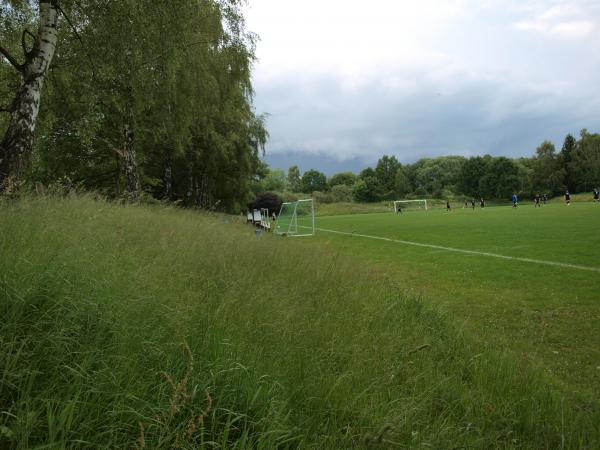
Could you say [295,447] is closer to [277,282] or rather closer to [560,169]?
[277,282]

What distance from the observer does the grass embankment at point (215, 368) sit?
6.04 ft

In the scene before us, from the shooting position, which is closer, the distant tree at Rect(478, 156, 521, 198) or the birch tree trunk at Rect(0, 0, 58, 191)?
the birch tree trunk at Rect(0, 0, 58, 191)

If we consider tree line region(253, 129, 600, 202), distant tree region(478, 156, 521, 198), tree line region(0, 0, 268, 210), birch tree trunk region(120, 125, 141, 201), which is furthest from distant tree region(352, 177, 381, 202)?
birch tree trunk region(120, 125, 141, 201)

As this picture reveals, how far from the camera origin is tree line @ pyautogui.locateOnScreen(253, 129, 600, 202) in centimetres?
9738

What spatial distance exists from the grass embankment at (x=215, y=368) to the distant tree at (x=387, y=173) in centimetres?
14487

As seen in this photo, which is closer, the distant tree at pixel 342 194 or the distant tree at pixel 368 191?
the distant tree at pixel 342 194

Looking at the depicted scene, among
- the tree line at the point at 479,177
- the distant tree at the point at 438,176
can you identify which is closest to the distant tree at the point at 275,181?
the tree line at the point at 479,177

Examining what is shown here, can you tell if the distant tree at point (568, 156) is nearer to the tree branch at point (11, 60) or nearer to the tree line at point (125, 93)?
the tree line at point (125, 93)

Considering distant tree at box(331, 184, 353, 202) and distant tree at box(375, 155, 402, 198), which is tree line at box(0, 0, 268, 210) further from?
distant tree at box(375, 155, 402, 198)

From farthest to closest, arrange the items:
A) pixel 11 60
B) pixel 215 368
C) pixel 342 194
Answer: pixel 342 194 → pixel 11 60 → pixel 215 368

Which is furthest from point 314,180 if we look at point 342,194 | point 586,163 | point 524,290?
point 524,290

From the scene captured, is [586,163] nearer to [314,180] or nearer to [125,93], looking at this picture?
[125,93]

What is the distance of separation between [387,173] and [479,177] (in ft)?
119

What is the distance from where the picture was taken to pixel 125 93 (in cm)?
1337
